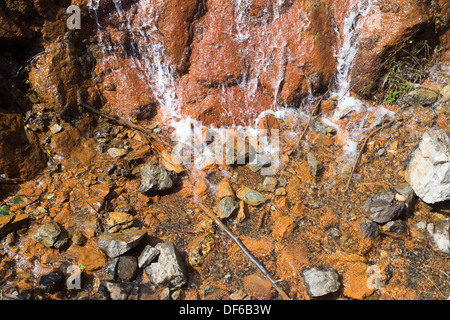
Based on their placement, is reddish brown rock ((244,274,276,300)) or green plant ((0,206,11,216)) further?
green plant ((0,206,11,216))

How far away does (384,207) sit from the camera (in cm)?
306

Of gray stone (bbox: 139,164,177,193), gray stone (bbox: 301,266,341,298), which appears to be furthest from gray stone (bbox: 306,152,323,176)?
gray stone (bbox: 139,164,177,193)

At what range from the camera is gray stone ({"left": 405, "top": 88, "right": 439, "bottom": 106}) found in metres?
3.65

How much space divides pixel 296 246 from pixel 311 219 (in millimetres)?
397

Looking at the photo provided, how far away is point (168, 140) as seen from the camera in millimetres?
3900

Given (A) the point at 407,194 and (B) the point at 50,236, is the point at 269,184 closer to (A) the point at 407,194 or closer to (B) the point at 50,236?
(A) the point at 407,194

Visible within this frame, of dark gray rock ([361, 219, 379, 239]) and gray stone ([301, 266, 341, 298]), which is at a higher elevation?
dark gray rock ([361, 219, 379, 239])

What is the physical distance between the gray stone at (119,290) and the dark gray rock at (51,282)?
37cm

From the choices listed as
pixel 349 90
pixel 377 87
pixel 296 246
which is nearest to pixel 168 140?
pixel 296 246

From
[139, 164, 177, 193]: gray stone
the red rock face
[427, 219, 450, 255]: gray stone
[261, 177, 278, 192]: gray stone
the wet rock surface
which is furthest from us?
the red rock face

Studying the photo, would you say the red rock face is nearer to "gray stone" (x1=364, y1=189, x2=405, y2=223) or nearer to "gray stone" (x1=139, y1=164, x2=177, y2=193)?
"gray stone" (x1=139, y1=164, x2=177, y2=193)

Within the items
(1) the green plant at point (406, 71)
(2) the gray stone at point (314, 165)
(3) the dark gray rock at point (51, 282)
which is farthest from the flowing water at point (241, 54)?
(3) the dark gray rock at point (51, 282)

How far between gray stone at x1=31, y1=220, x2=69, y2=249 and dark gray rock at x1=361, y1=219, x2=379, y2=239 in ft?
10.3

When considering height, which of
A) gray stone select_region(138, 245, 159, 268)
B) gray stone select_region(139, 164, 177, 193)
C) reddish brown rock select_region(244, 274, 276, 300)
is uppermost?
gray stone select_region(139, 164, 177, 193)
